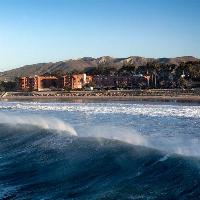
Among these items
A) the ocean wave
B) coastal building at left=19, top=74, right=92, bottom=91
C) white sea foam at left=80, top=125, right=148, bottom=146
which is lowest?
the ocean wave

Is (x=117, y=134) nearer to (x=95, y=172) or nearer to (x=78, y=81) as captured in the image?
(x=95, y=172)

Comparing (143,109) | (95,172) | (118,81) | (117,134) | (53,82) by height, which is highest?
(118,81)

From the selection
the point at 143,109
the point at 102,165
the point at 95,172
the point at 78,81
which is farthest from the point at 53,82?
the point at 95,172

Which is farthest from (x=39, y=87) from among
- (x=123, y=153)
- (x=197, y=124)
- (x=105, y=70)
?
(x=123, y=153)

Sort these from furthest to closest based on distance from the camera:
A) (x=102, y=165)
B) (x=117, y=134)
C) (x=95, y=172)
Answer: (x=117, y=134) → (x=102, y=165) → (x=95, y=172)

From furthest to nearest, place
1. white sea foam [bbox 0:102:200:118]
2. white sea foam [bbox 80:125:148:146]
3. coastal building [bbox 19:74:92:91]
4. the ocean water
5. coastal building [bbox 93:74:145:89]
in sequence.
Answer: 1. coastal building [bbox 19:74:92:91]
2. coastal building [bbox 93:74:145:89]
3. white sea foam [bbox 0:102:200:118]
4. white sea foam [bbox 80:125:148:146]
5. the ocean water

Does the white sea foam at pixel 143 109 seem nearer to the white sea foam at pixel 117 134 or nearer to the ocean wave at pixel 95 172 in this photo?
the white sea foam at pixel 117 134

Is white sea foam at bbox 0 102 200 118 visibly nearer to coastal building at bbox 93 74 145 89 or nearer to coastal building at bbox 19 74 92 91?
coastal building at bbox 93 74 145 89

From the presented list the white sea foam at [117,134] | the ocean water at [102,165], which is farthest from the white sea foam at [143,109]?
the ocean water at [102,165]

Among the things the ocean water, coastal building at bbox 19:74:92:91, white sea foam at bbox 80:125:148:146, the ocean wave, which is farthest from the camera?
coastal building at bbox 19:74:92:91

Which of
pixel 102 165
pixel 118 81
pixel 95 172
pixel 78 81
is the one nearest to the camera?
pixel 95 172

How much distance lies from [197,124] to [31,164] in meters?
13.2

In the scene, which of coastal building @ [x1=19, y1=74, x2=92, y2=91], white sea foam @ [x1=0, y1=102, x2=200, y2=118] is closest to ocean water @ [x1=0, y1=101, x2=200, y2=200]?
white sea foam @ [x1=0, y1=102, x2=200, y2=118]

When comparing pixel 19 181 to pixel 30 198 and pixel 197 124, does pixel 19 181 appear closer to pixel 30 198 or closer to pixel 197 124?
pixel 30 198
